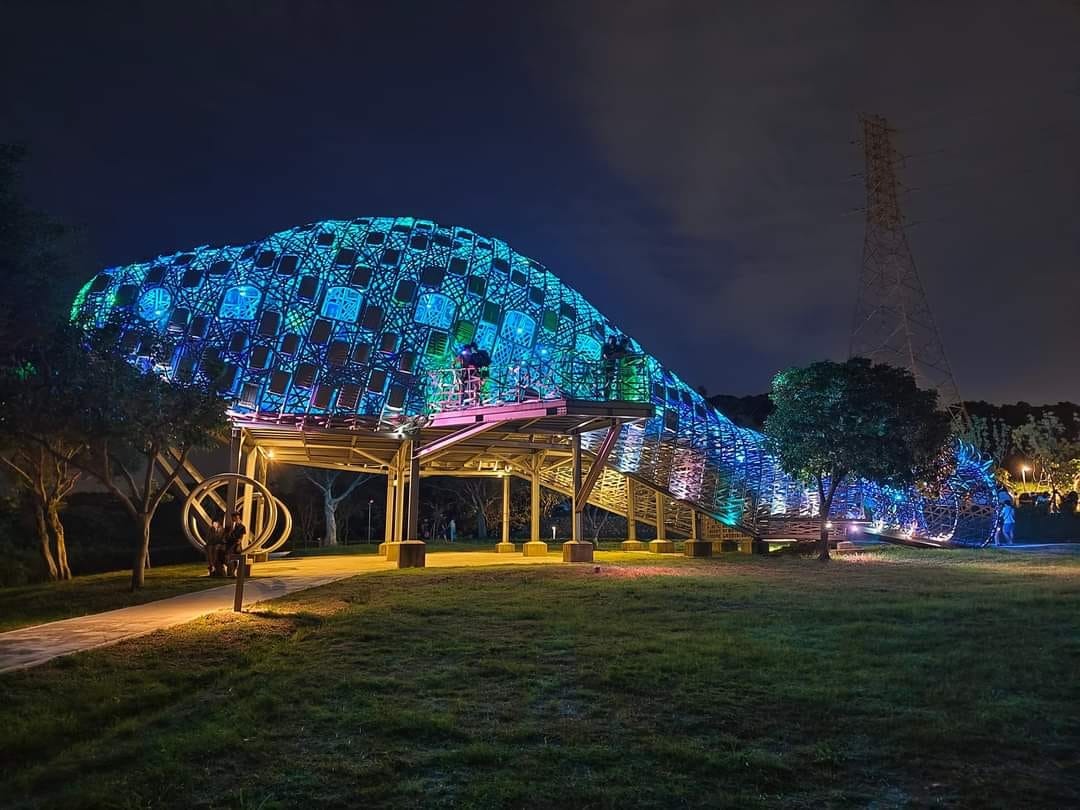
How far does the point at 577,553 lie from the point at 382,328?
39.2ft

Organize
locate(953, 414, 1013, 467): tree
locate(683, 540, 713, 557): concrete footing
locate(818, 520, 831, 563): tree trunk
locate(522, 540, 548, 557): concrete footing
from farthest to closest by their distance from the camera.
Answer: locate(953, 414, 1013, 467): tree
locate(522, 540, 548, 557): concrete footing
locate(683, 540, 713, 557): concrete footing
locate(818, 520, 831, 563): tree trunk

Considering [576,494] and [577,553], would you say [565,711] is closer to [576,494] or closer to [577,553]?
[577,553]

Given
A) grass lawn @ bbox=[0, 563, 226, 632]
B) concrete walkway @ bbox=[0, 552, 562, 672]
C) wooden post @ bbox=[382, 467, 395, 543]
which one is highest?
wooden post @ bbox=[382, 467, 395, 543]

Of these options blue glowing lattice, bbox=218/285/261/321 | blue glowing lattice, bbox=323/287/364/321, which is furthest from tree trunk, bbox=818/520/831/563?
blue glowing lattice, bbox=218/285/261/321

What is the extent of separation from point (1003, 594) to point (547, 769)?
1567 cm

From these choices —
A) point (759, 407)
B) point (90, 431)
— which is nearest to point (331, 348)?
point (90, 431)

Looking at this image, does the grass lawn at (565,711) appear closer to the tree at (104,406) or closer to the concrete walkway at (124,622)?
the concrete walkway at (124,622)

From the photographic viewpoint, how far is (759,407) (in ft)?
347

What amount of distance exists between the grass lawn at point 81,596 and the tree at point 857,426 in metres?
23.5

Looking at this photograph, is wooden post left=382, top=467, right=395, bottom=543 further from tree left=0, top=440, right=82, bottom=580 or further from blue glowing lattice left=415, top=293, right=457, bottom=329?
tree left=0, top=440, right=82, bottom=580

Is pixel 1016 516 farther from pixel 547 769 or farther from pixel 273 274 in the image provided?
pixel 547 769

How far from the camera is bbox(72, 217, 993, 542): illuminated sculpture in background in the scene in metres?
30.4

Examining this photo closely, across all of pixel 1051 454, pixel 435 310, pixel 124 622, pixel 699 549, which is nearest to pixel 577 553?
pixel 699 549

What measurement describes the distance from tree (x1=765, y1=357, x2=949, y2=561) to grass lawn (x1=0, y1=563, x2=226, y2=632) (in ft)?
77.1
